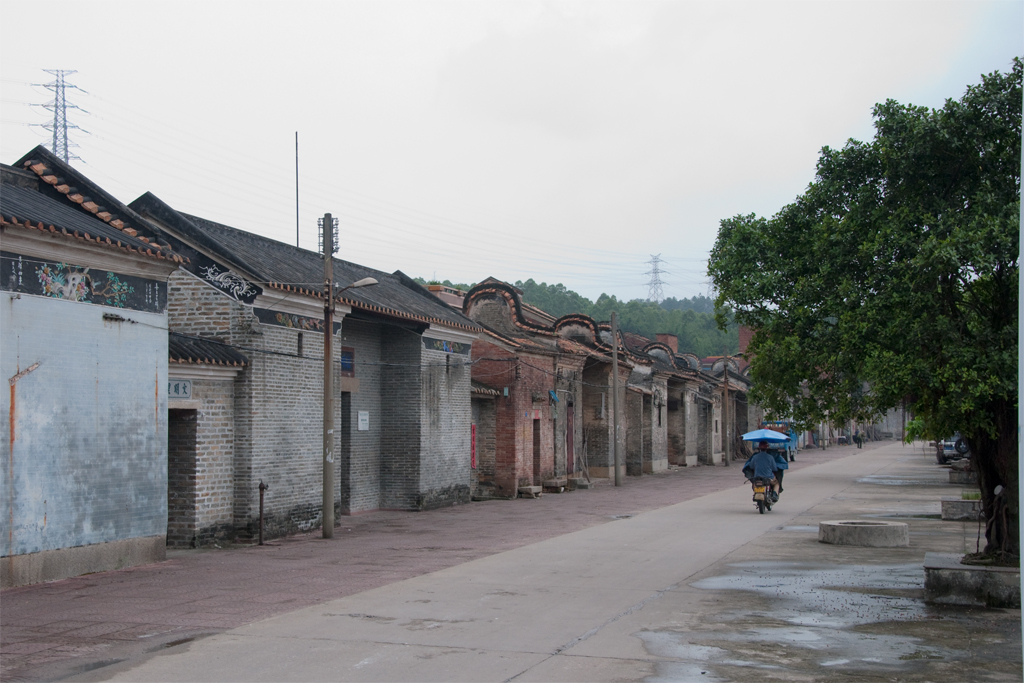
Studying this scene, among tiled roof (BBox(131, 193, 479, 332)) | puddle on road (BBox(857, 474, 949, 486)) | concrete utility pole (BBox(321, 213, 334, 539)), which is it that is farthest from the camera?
puddle on road (BBox(857, 474, 949, 486))

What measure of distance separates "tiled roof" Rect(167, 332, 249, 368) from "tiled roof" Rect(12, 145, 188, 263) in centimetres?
171

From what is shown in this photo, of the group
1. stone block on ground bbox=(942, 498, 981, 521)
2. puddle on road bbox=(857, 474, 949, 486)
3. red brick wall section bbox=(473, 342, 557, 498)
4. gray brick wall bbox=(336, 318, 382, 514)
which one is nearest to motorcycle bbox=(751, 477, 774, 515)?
stone block on ground bbox=(942, 498, 981, 521)

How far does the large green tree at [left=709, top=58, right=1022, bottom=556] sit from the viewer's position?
9.91 meters

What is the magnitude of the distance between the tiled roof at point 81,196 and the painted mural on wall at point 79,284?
2.17 ft

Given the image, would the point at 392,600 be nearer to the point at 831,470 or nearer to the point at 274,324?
the point at 274,324

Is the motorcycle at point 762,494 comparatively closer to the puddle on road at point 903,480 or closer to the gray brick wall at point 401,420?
the gray brick wall at point 401,420

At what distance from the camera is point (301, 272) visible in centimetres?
2056

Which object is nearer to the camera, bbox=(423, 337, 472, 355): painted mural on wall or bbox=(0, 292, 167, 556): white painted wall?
bbox=(0, 292, 167, 556): white painted wall

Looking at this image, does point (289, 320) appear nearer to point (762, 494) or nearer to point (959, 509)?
point (762, 494)

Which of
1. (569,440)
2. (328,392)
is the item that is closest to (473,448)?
(569,440)

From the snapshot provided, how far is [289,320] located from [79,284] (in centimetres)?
566

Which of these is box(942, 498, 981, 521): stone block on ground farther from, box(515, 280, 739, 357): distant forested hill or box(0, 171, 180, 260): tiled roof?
box(515, 280, 739, 357): distant forested hill

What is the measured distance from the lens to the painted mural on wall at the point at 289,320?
18047 millimetres

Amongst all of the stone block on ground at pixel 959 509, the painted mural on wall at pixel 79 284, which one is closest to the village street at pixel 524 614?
the stone block on ground at pixel 959 509
